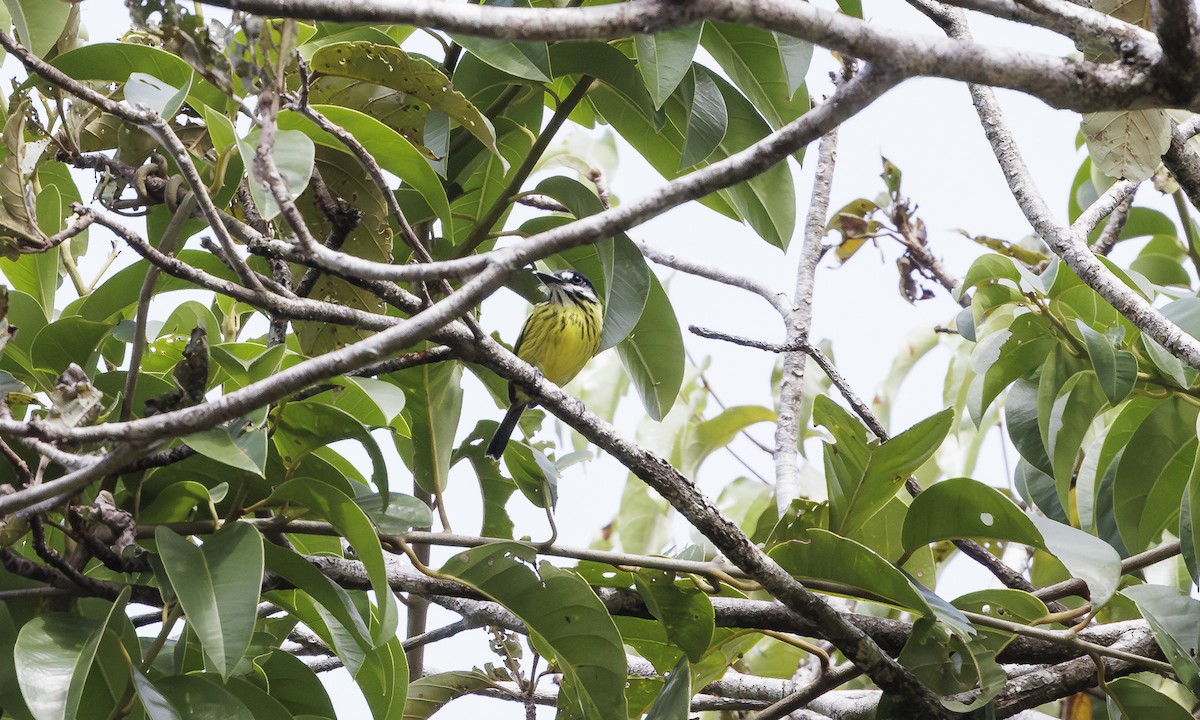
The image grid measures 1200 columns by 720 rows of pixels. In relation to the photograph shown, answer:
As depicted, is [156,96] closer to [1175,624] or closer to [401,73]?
[401,73]

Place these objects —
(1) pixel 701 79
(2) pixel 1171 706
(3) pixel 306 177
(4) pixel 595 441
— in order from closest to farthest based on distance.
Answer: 1. (3) pixel 306 177
2. (4) pixel 595 441
3. (2) pixel 1171 706
4. (1) pixel 701 79

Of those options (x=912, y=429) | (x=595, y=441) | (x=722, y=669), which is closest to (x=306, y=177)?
(x=595, y=441)

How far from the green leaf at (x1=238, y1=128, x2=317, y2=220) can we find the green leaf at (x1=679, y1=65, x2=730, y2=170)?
2.60 ft

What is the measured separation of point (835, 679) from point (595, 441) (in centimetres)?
75

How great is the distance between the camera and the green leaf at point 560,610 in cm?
186

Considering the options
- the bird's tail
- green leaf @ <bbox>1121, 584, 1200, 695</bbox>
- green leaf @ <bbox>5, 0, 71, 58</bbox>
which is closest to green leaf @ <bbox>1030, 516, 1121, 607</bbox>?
green leaf @ <bbox>1121, 584, 1200, 695</bbox>

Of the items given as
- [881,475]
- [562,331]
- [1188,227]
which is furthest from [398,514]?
[562,331]

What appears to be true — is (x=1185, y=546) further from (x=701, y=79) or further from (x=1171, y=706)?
(x=701, y=79)

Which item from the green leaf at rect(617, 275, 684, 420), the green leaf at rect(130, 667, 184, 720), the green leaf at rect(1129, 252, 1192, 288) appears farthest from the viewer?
the green leaf at rect(1129, 252, 1192, 288)

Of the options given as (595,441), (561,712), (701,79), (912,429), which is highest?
(701,79)

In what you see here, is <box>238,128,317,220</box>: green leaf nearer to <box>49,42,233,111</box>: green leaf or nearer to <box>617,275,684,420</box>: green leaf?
<box>49,42,233,111</box>: green leaf

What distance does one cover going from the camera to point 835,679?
80.4 inches

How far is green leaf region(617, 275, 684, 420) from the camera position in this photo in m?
2.55

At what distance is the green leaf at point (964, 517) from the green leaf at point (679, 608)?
41 centimetres
